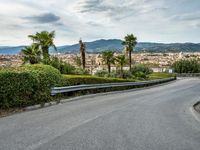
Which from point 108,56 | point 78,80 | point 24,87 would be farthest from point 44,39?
point 108,56

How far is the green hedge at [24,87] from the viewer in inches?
561

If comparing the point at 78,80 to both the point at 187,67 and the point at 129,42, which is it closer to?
the point at 129,42

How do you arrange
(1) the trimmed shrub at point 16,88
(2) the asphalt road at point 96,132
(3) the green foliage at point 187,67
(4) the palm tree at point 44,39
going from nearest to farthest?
(2) the asphalt road at point 96,132 → (1) the trimmed shrub at point 16,88 → (4) the palm tree at point 44,39 → (3) the green foliage at point 187,67

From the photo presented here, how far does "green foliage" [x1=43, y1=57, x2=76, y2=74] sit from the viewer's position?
31856mm

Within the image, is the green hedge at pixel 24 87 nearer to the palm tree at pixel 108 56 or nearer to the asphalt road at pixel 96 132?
the asphalt road at pixel 96 132

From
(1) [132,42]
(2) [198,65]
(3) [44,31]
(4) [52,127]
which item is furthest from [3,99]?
(2) [198,65]

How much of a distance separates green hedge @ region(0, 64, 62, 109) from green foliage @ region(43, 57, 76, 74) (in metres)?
13.2

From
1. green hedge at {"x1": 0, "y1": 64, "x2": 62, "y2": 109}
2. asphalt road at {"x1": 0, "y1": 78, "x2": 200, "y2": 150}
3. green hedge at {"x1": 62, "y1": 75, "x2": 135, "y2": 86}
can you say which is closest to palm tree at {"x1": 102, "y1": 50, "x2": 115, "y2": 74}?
green hedge at {"x1": 62, "y1": 75, "x2": 135, "y2": 86}

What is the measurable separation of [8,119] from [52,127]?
7.97 ft

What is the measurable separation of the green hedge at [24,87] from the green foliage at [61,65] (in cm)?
1322

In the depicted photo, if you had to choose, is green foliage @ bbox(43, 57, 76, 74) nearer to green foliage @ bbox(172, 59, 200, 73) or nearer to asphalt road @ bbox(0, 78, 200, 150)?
asphalt road @ bbox(0, 78, 200, 150)

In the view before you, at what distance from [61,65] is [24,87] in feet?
56.5

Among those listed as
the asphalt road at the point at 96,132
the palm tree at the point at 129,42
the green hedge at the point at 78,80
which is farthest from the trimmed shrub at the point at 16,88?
the palm tree at the point at 129,42

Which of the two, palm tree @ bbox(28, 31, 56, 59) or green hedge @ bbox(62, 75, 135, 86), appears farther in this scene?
palm tree @ bbox(28, 31, 56, 59)
